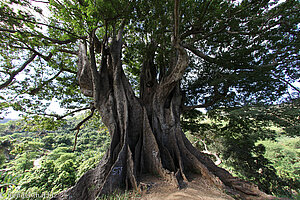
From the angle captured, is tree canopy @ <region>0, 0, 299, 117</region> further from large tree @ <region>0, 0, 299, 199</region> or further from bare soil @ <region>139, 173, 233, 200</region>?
→ bare soil @ <region>139, 173, 233, 200</region>

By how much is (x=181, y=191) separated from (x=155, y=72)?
4.63m

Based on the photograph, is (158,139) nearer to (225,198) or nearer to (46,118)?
(225,198)

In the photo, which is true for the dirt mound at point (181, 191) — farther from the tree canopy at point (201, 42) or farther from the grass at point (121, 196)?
the tree canopy at point (201, 42)

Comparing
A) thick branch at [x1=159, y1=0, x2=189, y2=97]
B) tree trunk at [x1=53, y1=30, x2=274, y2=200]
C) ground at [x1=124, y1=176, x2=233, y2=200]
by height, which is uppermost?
thick branch at [x1=159, y1=0, x2=189, y2=97]

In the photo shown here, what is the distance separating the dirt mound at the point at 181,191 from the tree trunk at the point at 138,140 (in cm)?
14

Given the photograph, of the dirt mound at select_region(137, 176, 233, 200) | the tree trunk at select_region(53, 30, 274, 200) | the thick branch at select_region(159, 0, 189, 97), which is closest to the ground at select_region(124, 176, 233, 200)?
the dirt mound at select_region(137, 176, 233, 200)

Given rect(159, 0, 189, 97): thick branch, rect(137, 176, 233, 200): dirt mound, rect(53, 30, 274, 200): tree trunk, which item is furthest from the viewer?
rect(159, 0, 189, 97): thick branch

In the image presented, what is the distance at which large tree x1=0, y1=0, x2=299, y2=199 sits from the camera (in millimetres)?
2814

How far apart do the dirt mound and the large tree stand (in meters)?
0.16

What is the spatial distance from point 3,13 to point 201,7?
5.62 meters

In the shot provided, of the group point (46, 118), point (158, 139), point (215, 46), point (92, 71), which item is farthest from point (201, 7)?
point (46, 118)

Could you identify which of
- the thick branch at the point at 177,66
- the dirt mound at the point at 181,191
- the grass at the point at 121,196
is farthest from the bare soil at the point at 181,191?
the thick branch at the point at 177,66

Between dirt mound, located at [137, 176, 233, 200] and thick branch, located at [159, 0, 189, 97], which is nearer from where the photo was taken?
dirt mound, located at [137, 176, 233, 200]

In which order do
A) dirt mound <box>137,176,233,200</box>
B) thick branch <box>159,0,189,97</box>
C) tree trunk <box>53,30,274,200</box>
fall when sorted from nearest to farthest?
dirt mound <box>137,176,233,200</box>
tree trunk <box>53,30,274,200</box>
thick branch <box>159,0,189,97</box>
